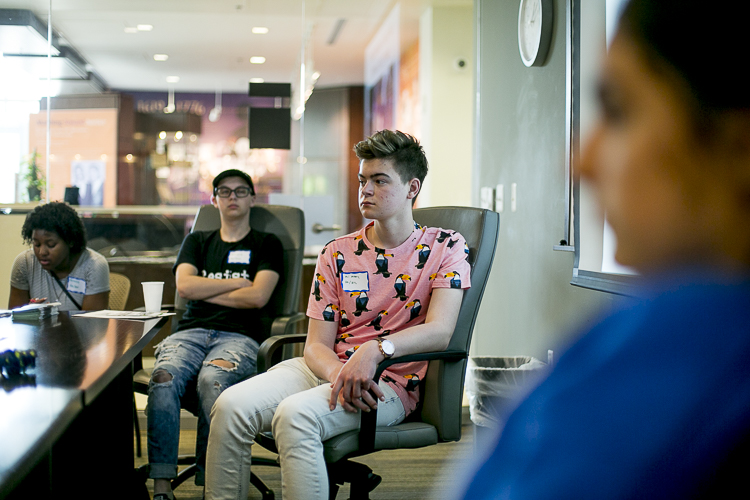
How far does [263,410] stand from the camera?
176 centimetres

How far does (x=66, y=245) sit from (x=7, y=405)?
1.70 metres

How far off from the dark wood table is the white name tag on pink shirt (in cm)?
60

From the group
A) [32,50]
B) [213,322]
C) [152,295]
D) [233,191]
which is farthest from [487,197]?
[32,50]

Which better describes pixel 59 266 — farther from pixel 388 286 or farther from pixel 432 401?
pixel 432 401

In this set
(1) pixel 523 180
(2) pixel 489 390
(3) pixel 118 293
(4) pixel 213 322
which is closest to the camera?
(2) pixel 489 390

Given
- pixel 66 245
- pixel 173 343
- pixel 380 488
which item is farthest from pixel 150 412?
pixel 380 488

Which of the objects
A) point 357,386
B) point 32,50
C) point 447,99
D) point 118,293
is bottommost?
point 357,386

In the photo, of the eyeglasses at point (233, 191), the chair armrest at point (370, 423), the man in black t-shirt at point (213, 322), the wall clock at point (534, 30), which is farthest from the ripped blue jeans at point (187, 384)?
the wall clock at point (534, 30)

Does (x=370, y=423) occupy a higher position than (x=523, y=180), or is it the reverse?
(x=523, y=180)

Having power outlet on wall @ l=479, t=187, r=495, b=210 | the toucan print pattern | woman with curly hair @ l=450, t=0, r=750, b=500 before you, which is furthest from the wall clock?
woman with curly hair @ l=450, t=0, r=750, b=500

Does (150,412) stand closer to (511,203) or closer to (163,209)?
(511,203)

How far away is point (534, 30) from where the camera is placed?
2.67 meters

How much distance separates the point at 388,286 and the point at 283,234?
A: 43.6 inches

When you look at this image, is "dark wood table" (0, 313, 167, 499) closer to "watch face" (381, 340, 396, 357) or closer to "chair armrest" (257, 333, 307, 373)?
"chair armrest" (257, 333, 307, 373)
